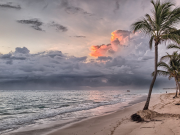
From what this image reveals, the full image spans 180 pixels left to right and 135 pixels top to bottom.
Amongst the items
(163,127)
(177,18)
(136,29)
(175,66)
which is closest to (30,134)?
(163,127)

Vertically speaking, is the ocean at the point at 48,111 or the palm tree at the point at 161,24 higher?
the palm tree at the point at 161,24

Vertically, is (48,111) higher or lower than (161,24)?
lower

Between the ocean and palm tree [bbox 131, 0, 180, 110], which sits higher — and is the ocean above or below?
below

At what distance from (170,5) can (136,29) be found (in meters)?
3.04

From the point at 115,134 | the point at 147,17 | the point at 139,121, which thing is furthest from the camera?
the point at 147,17

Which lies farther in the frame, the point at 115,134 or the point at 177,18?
the point at 177,18

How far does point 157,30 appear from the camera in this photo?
11.4 metres

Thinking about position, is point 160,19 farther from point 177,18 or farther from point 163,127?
point 163,127

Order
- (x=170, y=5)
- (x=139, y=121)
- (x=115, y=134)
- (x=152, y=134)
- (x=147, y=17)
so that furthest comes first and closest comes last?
1. (x=147, y=17)
2. (x=170, y=5)
3. (x=139, y=121)
4. (x=115, y=134)
5. (x=152, y=134)

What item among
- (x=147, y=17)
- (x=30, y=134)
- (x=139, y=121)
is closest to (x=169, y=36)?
(x=147, y=17)

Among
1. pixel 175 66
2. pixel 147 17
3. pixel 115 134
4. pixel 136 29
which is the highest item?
pixel 147 17

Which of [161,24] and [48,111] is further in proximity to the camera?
[48,111]

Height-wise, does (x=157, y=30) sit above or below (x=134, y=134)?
above

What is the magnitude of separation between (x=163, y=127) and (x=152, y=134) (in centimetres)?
133
